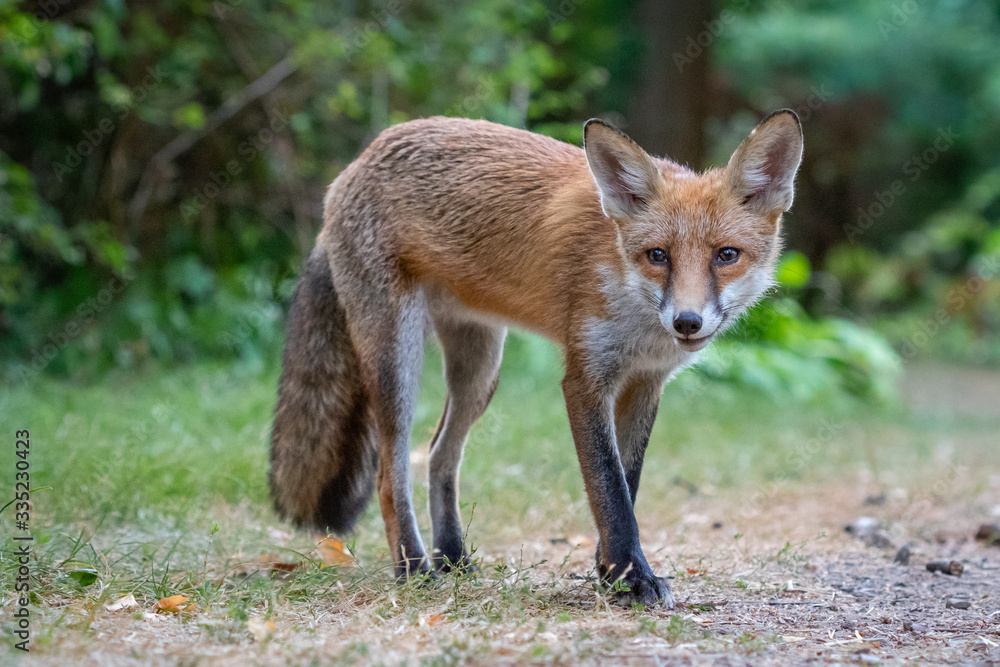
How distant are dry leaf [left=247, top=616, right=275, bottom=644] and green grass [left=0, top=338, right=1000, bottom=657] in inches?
1.7

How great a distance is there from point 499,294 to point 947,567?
2.43 metres

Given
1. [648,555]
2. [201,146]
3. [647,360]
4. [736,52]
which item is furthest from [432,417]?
[736,52]

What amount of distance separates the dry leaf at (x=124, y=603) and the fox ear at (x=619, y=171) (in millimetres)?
2268

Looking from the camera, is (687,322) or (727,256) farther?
(727,256)

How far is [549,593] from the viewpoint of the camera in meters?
3.44

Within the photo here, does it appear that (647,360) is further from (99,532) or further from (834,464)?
(834,464)

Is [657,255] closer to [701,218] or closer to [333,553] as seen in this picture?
[701,218]

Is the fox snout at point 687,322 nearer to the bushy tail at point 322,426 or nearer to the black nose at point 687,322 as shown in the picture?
the black nose at point 687,322

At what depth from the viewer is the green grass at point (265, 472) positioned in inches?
129

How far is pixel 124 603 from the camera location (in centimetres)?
307

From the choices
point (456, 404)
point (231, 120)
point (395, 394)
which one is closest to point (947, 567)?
point (456, 404)

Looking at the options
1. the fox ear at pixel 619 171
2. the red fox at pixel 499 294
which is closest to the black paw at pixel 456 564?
the red fox at pixel 499 294

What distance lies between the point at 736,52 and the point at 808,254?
12.8ft

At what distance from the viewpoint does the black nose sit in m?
3.07
